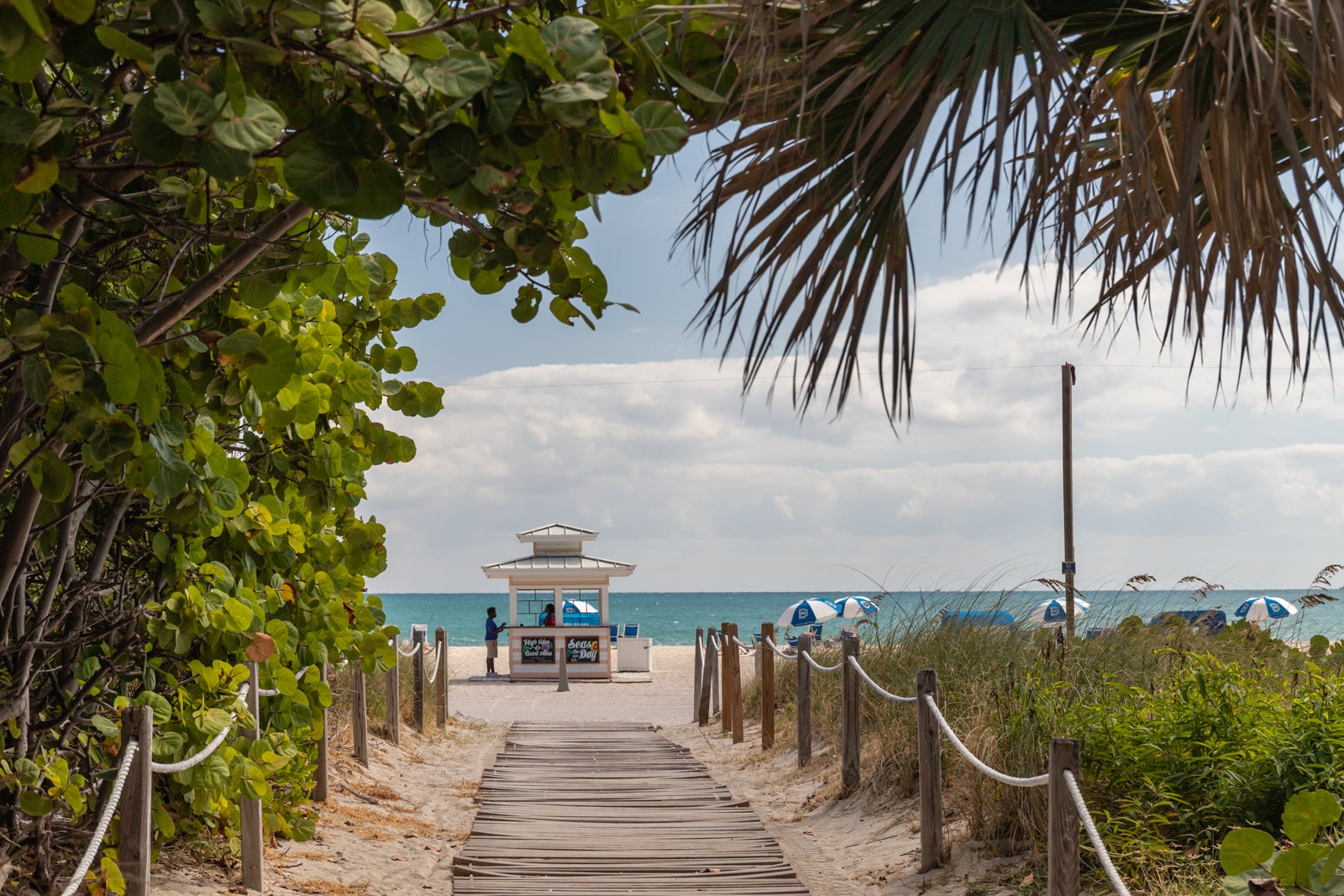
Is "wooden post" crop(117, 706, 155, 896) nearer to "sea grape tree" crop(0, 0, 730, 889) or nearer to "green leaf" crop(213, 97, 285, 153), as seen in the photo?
"sea grape tree" crop(0, 0, 730, 889)

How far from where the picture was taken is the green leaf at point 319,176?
185cm

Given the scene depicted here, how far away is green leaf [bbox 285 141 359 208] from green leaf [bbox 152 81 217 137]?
180 millimetres

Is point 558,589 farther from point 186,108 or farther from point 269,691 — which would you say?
point 186,108

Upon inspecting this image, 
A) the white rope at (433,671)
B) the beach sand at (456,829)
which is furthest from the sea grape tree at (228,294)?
the white rope at (433,671)

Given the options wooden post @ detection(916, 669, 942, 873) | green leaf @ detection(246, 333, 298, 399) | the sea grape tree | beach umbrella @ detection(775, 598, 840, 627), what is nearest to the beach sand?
wooden post @ detection(916, 669, 942, 873)

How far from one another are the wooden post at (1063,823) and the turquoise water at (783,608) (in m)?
3.88

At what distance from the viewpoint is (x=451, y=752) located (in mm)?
10273

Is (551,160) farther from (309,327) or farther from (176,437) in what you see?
(309,327)

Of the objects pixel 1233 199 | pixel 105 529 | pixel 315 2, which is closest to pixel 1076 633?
pixel 1233 199

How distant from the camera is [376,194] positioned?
6.38 feet

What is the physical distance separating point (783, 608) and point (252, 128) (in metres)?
102

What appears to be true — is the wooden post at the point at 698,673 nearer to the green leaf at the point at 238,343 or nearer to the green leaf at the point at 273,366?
the green leaf at the point at 273,366

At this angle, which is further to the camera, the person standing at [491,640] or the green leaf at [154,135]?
the person standing at [491,640]

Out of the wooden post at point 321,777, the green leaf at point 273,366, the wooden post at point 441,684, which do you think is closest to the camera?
the green leaf at point 273,366
